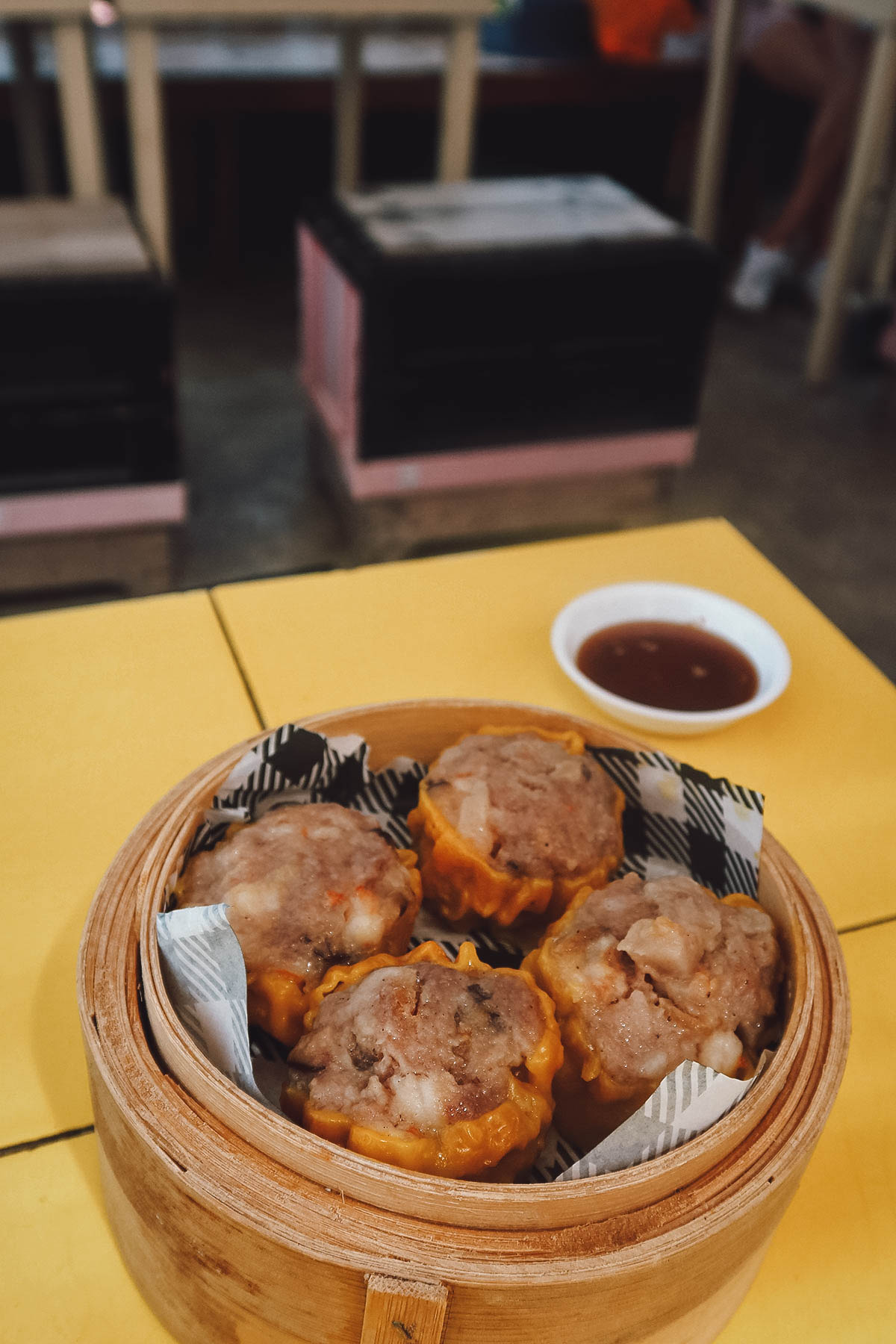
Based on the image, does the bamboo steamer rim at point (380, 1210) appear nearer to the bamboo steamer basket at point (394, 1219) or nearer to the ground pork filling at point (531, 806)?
the bamboo steamer basket at point (394, 1219)

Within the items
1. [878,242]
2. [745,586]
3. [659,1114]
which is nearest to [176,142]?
[878,242]

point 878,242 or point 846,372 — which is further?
point 878,242

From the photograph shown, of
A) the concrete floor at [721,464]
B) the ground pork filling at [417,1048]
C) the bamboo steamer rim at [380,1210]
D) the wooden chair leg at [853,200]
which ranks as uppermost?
the ground pork filling at [417,1048]

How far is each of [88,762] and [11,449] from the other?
139cm

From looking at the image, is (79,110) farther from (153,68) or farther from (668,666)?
(668,666)

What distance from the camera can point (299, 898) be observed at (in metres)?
0.96

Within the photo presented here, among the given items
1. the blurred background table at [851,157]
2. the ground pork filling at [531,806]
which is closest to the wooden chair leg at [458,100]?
the blurred background table at [851,157]

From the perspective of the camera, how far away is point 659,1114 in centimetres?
78

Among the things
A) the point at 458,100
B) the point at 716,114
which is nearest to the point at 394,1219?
the point at 458,100

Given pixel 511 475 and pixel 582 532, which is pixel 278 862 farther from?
pixel 582 532

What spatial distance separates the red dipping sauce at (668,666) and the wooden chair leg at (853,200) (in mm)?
3096

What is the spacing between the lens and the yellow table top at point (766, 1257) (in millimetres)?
903

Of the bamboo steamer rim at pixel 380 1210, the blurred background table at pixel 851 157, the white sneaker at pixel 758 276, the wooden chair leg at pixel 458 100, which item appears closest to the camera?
the bamboo steamer rim at pixel 380 1210

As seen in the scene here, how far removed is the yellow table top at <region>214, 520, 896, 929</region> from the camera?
133 cm
